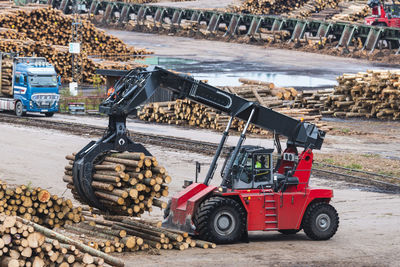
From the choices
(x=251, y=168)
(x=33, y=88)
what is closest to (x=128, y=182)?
(x=251, y=168)

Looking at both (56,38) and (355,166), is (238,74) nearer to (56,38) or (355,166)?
(56,38)

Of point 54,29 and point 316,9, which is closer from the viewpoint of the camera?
point 54,29

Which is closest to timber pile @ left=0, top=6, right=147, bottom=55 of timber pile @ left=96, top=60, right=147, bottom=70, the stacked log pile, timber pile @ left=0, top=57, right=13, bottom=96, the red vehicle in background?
the stacked log pile

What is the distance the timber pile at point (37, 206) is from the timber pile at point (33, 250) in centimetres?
308

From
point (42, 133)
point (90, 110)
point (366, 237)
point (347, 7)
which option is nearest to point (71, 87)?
point (90, 110)

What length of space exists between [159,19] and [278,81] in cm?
3396

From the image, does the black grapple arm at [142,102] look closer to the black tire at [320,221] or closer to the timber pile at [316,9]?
the black tire at [320,221]

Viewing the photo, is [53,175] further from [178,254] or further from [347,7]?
[347,7]

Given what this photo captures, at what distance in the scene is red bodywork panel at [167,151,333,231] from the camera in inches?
673

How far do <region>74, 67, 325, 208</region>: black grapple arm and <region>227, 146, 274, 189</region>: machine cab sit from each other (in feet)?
3.32

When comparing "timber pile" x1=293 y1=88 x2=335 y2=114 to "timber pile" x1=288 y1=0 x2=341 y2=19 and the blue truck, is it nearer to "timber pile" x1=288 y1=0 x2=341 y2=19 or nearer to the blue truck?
the blue truck

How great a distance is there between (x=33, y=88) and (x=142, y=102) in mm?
27927

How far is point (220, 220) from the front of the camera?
16875 millimetres

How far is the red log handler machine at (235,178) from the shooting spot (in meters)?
16.7
